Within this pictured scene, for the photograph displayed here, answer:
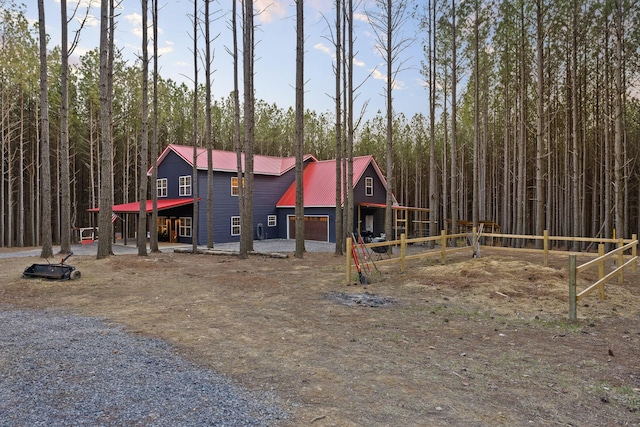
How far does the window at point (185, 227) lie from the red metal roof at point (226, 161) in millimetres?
4173

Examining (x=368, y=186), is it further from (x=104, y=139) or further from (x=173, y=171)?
(x=104, y=139)

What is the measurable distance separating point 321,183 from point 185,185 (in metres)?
10.2

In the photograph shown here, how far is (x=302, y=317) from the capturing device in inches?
281

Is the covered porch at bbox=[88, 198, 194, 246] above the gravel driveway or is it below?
above

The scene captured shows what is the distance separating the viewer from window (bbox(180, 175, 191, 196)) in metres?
27.5

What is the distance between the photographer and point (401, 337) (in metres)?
5.95

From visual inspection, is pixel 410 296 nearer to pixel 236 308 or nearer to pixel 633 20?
pixel 236 308

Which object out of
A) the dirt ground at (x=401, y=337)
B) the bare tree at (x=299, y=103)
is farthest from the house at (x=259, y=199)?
the dirt ground at (x=401, y=337)

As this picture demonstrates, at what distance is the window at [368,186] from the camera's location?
29.2m

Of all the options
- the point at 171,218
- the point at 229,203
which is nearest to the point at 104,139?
the point at 229,203

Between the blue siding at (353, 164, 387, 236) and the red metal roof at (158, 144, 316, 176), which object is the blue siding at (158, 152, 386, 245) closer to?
the blue siding at (353, 164, 387, 236)

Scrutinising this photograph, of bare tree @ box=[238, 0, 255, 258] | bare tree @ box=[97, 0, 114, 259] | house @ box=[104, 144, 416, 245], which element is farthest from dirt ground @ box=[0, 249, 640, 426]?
house @ box=[104, 144, 416, 245]

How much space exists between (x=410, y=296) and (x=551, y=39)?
2011cm

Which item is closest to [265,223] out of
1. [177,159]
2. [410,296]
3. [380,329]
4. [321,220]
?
[321,220]
